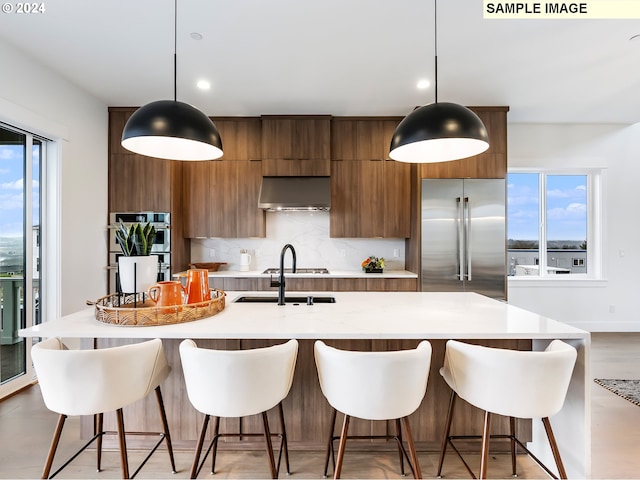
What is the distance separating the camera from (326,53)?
8.81 ft

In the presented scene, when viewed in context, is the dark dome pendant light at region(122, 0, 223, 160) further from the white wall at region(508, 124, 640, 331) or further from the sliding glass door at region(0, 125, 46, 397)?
the white wall at region(508, 124, 640, 331)

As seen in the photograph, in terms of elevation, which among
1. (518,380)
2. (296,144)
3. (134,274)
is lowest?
(518,380)

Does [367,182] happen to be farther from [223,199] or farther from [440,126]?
[440,126]

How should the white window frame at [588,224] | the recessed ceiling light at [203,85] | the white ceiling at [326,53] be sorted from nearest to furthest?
the white ceiling at [326,53] < the recessed ceiling light at [203,85] < the white window frame at [588,224]

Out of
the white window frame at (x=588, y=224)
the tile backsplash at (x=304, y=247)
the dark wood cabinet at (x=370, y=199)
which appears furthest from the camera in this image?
the white window frame at (x=588, y=224)

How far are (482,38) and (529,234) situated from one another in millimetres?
3076

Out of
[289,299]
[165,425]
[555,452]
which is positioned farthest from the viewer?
[289,299]

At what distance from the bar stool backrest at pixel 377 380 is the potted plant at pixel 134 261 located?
1.06 meters

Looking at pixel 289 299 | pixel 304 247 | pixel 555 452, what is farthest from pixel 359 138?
pixel 555 452

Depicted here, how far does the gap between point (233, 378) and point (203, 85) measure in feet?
9.34

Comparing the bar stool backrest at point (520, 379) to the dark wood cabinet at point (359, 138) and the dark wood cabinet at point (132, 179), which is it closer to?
the dark wood cabinet at point (359, 138)

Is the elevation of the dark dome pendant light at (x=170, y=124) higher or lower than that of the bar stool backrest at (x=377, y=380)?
higher

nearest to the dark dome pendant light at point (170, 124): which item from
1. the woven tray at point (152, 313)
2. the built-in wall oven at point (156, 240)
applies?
the woven tray at point (152, 313)

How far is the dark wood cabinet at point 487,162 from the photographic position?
369cm
